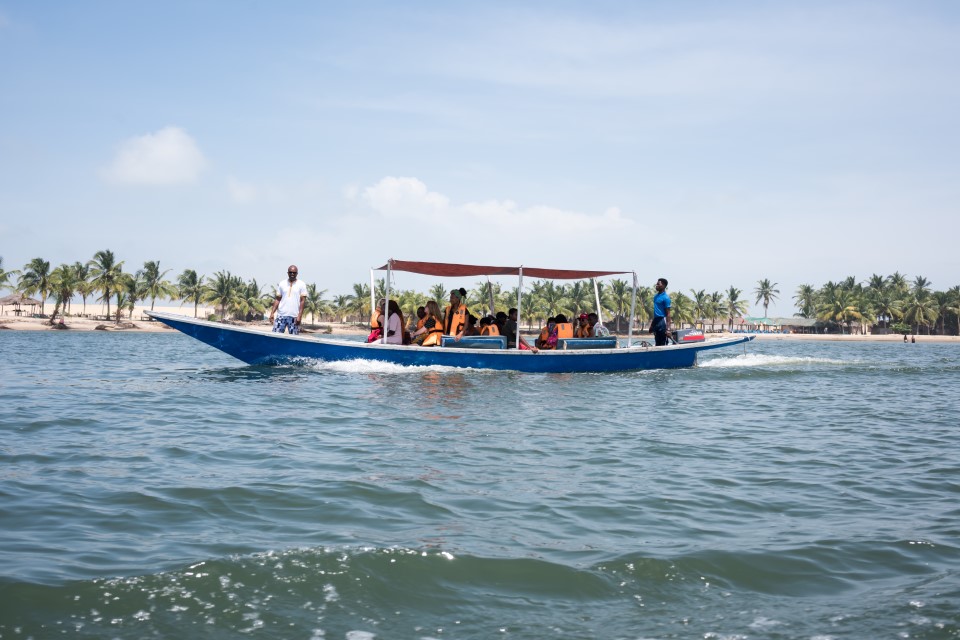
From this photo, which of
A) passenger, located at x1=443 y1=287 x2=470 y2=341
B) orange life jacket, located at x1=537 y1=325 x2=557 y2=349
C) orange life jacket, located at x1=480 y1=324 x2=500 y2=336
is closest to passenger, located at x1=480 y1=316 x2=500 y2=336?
orange life jacket, located at x1=480 y1=324 x2=500 y2=336

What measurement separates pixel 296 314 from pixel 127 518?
38.9 feet

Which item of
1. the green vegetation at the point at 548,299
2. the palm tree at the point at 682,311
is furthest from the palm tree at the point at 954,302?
the palm tree at the point at 682,311

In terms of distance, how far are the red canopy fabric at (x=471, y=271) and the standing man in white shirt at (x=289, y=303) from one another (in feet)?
7.49

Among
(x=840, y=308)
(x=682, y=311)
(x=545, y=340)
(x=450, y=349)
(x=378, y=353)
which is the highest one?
(x=840, y=308)

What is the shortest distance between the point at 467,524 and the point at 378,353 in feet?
39.6

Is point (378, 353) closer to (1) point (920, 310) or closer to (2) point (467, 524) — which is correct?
(2) point (467, 524)

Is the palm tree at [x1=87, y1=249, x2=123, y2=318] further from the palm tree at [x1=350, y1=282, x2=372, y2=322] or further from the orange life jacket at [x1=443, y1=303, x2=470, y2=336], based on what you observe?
the orange life jacket at [x1=443, y1=303, x2=470, y2=336]

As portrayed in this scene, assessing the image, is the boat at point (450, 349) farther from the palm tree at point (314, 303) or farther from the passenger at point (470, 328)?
the palm tree at point (314, 303)

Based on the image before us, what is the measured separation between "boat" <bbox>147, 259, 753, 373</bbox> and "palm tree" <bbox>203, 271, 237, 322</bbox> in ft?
288

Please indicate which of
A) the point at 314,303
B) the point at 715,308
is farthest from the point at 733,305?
the point at 314,303

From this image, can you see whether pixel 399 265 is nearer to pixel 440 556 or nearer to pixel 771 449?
pixel 771 449

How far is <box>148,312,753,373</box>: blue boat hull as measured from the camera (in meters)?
16.2

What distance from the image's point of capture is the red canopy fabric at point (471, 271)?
1728 centimetres

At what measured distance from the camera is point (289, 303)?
16.2m
